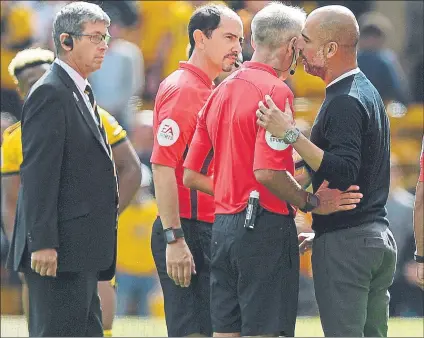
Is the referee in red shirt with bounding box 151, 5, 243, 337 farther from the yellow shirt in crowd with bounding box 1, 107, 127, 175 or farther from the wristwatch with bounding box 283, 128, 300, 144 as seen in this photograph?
the yellow shirt in crowd with bounding box 1, 107, 127, 175

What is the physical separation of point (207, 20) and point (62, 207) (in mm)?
1288

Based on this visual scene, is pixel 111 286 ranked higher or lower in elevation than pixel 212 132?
lower

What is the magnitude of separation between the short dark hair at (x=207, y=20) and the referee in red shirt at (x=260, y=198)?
0.68 meters

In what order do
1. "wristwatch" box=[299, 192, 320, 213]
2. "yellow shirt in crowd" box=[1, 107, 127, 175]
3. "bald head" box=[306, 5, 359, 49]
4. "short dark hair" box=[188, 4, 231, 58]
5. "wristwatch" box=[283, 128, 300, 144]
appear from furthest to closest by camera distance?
"yellow shirt in crowd" box=[1, 107, 127, 175] < "short dark hair" box=[188, 4, 231, 58] < "bald head" box=[306, 5, 359, 49] < "wristwatch" box=[299, 192, 320, 213] < "wristwatch" box=[283, 128, 300, 144]

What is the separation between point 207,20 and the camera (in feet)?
20.6

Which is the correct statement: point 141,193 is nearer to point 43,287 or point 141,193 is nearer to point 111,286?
point 111,286

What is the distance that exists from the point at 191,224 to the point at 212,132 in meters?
0.69

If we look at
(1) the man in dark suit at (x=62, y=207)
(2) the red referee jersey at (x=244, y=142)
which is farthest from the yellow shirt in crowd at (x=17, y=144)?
(2) the red referee jersey at (x=244, y=142)

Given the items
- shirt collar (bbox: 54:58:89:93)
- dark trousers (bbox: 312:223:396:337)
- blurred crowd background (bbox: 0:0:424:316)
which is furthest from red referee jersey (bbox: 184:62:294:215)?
blurred crowd background (bbox: 0:0:424:316)

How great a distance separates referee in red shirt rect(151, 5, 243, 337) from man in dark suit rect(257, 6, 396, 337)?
641 millimetres

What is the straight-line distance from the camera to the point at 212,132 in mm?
5555

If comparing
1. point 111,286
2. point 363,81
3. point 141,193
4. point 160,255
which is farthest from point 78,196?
point 141,193

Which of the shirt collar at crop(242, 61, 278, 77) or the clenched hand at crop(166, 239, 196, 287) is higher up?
the shirt collar at crop(242, 61, 278, 77)

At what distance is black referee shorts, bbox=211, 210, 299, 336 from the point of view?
211 inches
